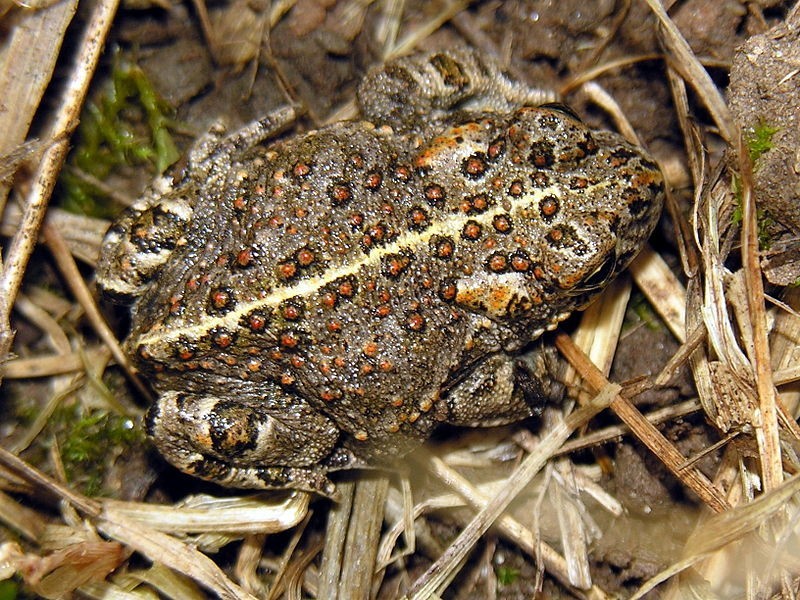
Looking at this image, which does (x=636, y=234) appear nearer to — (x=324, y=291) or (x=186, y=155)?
(x=324, y=291)

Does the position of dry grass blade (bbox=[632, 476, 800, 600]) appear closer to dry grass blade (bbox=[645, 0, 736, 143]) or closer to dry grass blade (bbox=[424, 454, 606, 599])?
dry grass blade (bbox=[424, 454, 606, 599])

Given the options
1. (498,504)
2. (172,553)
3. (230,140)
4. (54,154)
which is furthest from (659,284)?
(54,154)

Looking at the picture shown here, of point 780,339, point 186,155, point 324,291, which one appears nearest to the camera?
point 324,291

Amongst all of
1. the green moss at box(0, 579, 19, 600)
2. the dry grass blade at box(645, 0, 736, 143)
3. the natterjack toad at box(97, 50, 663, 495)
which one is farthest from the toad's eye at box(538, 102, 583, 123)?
the green moss at box(0, 579, 19, 600)

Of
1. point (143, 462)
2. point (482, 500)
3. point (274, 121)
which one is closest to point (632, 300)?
point (482, 500)

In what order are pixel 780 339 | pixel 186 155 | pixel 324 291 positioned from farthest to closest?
pixel 186 155 < pixel 780 339 < pixel 324 291

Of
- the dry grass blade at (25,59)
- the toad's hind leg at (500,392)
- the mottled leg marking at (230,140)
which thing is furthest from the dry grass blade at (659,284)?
the dry grass blade at (25,59)
